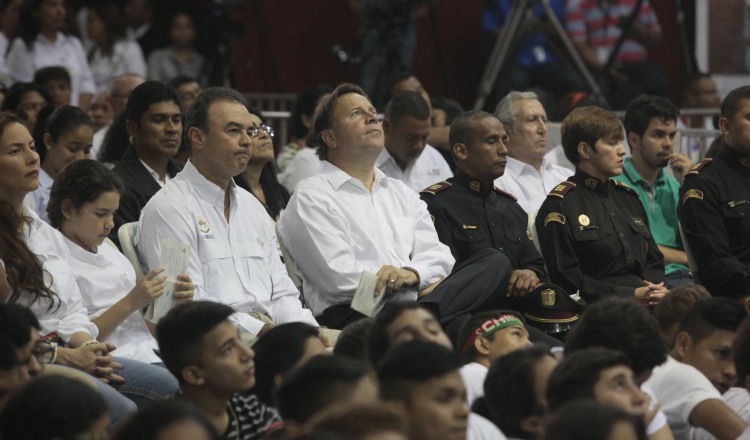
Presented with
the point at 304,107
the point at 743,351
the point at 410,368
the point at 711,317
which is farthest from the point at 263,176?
the point at 410,368

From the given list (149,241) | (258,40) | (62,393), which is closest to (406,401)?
(62,393)

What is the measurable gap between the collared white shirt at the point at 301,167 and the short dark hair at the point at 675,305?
237cm

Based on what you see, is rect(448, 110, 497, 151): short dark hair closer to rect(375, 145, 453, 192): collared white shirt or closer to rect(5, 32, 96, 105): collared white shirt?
rect(375, 145, 453, 192): collared white shirt

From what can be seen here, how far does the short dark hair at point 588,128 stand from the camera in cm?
592

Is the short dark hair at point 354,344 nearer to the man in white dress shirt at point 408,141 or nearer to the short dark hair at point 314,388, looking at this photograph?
the short dark hair at point 314,388

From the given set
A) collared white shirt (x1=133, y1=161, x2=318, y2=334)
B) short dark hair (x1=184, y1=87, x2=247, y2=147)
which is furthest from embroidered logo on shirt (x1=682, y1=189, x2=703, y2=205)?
short dark hair (x1=184, y1=87, x2=247, y2=147)

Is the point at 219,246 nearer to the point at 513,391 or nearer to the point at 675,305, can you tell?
the point at 513,391

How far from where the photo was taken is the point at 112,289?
4.83 m

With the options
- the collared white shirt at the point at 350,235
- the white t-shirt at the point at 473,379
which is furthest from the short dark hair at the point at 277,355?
the collared white shirt at the point at 350,235

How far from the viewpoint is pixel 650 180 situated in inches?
258

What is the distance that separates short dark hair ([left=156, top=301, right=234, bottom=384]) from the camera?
397 cm

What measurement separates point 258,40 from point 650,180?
494 cm

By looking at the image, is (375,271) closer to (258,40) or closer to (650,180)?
(650,180)

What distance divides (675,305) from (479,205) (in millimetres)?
1256
